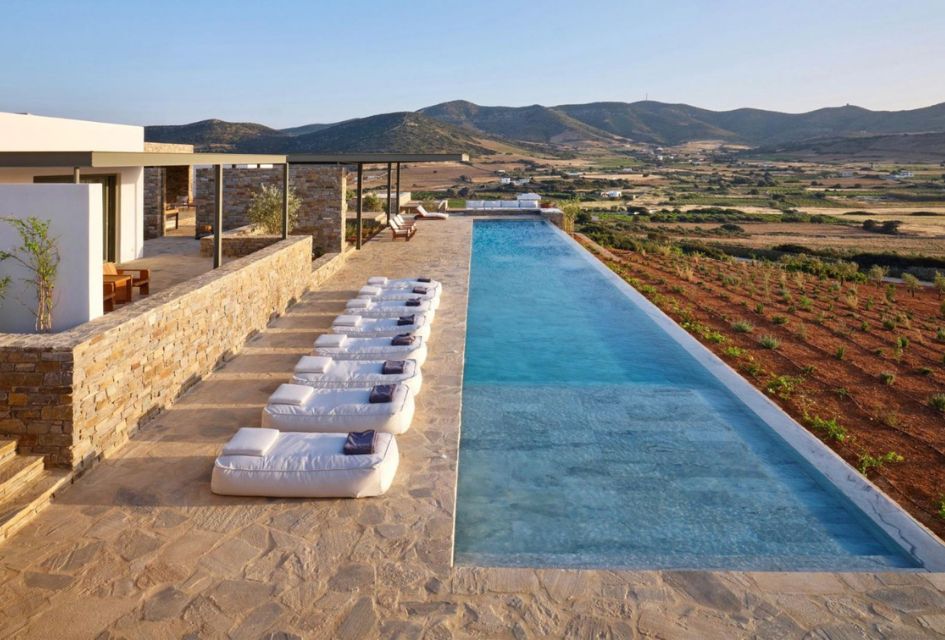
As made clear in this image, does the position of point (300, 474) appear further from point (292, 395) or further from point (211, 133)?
point (211, 133)

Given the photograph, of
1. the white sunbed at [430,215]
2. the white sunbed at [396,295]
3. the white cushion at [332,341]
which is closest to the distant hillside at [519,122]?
the white sunbed at [430,215]

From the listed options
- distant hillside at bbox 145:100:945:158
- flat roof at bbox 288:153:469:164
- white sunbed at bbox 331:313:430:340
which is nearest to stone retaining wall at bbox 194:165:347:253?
flat roof at bbox 288:153:469:164

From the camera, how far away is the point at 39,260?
19.4 ft

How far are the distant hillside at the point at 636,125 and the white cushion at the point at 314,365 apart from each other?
67.0m

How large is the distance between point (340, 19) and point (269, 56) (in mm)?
13834

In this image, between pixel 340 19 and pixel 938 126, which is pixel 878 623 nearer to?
pixel 340 19

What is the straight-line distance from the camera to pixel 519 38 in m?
37.8

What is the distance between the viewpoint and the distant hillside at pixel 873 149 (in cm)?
9719

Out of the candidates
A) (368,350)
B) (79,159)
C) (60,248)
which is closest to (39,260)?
(60,248)

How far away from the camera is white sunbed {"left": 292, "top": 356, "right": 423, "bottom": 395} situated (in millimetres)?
7000

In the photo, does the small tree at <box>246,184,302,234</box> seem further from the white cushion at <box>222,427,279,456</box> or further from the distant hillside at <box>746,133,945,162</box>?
the distant hillside at <box>746,133,945,162</box>

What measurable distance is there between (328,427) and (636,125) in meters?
134

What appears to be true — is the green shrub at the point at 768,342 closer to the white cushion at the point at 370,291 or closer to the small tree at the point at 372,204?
the white cushion at the point at 370,291

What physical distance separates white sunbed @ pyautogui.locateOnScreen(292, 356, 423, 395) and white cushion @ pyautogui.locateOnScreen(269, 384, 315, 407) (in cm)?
47
